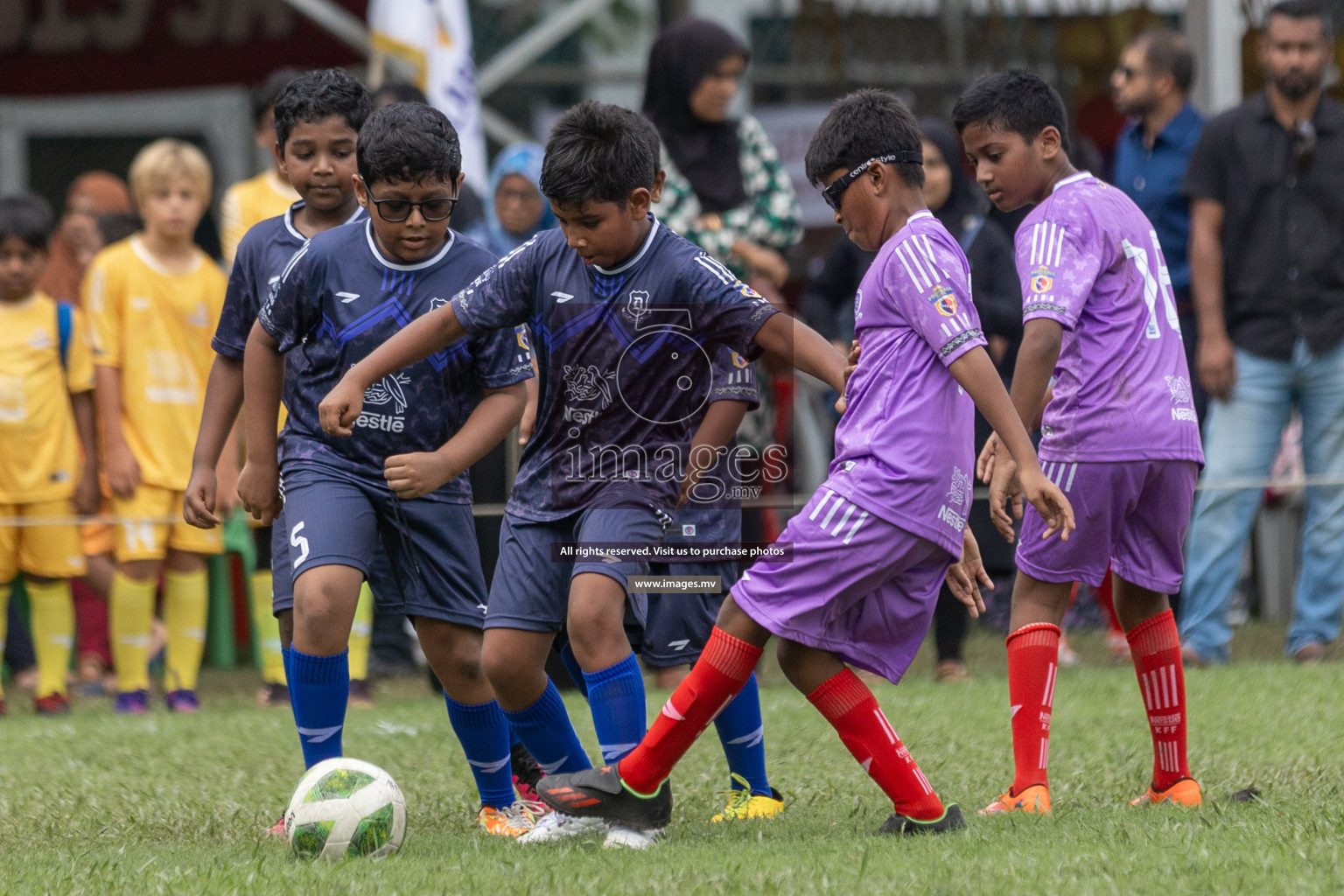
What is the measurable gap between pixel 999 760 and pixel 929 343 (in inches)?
73.2

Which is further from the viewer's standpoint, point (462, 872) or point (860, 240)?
point (860, 240)

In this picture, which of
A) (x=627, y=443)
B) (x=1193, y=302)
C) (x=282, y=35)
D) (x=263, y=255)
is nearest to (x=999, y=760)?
(x=627, y=443)

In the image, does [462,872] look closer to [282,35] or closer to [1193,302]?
[1193,302]

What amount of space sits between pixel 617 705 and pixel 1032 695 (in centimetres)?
106

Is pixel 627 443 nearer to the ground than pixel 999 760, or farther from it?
farther from it

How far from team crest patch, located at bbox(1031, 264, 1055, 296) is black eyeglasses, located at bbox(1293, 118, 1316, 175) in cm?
390

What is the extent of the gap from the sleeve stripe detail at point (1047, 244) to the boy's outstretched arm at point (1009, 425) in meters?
0.61

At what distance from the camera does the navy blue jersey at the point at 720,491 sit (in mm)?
4516

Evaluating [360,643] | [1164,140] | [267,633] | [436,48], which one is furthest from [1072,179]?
[436,48]

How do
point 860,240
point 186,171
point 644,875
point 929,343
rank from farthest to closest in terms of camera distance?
point 186,171, point 860,240, point 929,343, point 644,875

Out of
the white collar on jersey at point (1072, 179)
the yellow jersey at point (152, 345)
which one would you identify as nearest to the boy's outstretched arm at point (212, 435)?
the white collar on jersey at point (1072, 179)

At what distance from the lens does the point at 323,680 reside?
4.55m

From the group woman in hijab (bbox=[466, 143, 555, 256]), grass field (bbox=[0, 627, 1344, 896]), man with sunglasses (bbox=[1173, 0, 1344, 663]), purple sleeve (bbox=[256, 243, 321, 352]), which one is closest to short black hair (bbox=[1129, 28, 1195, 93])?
man with sunglasses (bbox=[1173, 0, 1344, 663])

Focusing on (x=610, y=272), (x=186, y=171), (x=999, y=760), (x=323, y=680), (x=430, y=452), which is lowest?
(x=999, y=760)
